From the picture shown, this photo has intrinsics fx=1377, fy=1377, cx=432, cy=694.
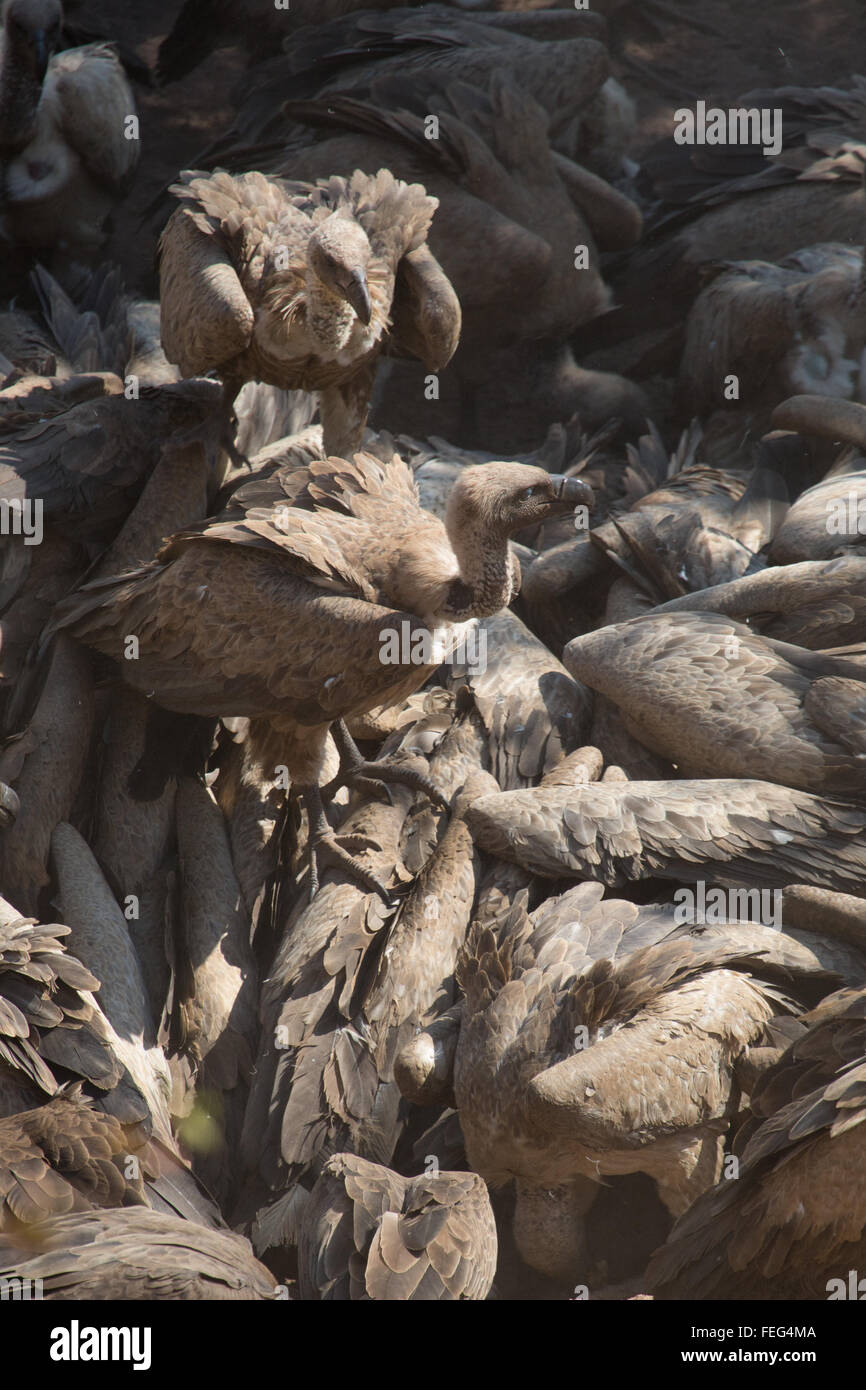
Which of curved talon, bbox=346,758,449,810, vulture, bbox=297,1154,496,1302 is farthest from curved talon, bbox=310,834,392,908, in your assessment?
vulture, bbox=297,1154,496,1302

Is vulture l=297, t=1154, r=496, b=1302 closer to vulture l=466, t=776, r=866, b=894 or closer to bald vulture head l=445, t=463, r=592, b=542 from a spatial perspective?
vulture l=466, t=776, r=866, b=894

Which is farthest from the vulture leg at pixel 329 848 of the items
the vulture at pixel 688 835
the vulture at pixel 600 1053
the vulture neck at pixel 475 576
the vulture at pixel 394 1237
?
the vulture at pixel 394 1237

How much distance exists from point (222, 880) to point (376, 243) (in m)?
2.31

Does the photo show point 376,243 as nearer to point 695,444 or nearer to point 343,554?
point 343,554

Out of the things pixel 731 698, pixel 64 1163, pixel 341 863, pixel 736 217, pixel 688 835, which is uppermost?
pixel 736 217

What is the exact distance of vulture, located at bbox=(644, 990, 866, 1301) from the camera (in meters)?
2.78

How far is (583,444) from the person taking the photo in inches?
251

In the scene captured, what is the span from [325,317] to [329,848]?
1754mm

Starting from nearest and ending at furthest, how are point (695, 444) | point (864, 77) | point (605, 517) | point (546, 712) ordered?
point (546, 712) → point (605, 517) → point (695, 444) → point (864, 77)

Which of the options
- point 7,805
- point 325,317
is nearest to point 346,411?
point 325,317

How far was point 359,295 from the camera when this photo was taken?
4344mm

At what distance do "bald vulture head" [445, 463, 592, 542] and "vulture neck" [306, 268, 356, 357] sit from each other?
77 centimetres

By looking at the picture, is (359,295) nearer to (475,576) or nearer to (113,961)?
(475,576)

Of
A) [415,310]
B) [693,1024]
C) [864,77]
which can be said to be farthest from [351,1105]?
[864,77]
